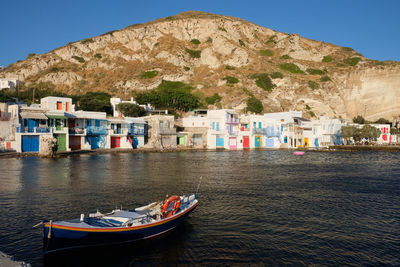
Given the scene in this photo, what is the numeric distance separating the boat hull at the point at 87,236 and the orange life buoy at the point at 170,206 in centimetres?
110

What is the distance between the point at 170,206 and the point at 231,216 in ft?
12.1

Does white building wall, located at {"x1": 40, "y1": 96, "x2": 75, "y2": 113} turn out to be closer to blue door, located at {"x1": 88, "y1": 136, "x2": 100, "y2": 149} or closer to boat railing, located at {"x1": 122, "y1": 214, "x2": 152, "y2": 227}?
blue door, located at {"x1": 88, "y1": 136, "x2": 100, "y2": 149}

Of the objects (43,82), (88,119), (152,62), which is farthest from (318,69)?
(43,82)

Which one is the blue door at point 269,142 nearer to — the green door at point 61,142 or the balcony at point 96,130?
the balcony at point 96,130

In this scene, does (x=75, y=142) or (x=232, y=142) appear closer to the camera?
(x=75, y=142)

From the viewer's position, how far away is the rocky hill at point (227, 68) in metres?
113

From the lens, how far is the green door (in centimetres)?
5072

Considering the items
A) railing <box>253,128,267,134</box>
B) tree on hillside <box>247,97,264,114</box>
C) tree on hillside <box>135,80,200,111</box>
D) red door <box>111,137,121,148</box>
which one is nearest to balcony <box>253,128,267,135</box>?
railing <box>253,128,267,134</box>

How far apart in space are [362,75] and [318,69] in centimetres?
1805

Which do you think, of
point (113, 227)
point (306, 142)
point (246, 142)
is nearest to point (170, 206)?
point (113, 227)

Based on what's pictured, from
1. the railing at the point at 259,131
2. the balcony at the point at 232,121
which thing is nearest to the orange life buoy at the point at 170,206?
the balcony at the point at 232,121

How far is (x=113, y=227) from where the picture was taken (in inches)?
408

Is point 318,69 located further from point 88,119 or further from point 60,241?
point 60,241

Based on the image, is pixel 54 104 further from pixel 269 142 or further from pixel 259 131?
pixel 269 142
